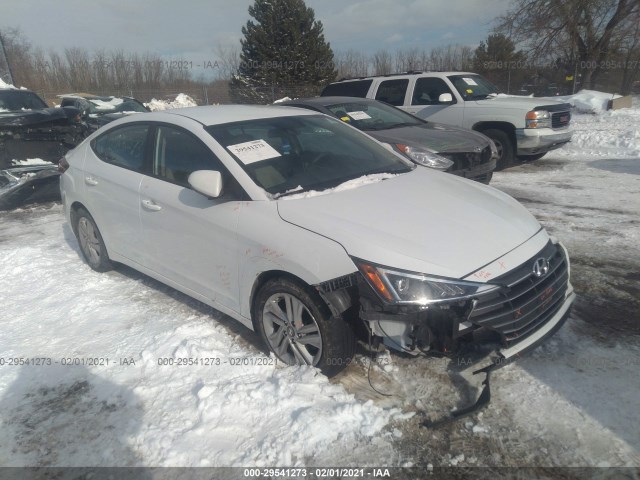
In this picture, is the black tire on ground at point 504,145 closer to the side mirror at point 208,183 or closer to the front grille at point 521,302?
the front grille at point 521,302

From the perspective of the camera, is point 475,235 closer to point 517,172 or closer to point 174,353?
point 174,353

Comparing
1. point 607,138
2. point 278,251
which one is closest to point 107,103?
point 607,138

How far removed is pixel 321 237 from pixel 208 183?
928 mm

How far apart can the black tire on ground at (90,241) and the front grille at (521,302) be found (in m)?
3.79

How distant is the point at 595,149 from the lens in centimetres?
1072

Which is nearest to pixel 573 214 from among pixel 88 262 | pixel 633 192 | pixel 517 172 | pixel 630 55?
pixel 633 192

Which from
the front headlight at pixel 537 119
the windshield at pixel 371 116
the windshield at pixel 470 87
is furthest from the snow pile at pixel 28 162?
the front headlight at pixel 537 119

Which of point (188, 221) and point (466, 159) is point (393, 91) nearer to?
point (466, 159)

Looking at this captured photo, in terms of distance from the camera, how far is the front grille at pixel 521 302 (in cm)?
251

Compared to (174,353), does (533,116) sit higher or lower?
higher

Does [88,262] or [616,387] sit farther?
[88,262]

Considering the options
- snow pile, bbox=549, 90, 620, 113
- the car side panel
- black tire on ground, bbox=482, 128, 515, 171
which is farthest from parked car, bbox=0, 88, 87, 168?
snow pile, bbox=549, 90, 620, 113

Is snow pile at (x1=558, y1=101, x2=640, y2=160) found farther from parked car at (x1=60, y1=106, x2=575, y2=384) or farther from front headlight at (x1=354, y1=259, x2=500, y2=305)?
front headlight at (x1=354, y1=259, x2=500, y2=305)

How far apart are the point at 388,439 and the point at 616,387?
4.64ft
